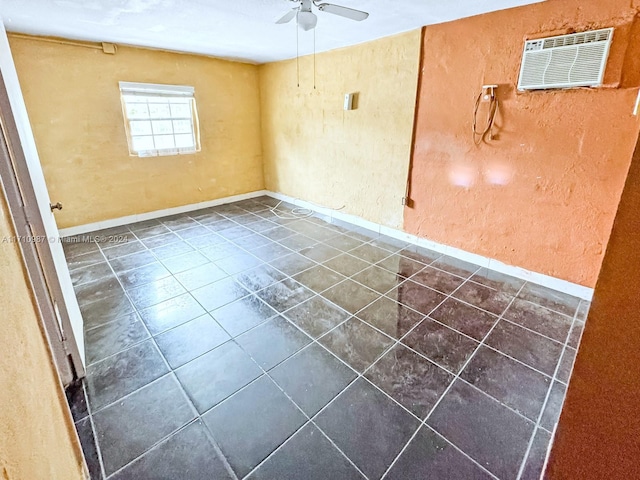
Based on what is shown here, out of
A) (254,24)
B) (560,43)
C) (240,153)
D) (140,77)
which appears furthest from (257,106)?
(560,43)

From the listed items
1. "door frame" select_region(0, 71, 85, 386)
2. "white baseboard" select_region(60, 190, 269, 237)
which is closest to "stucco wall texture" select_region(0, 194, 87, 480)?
"door frame" select_region(0, 71, 85, 386)

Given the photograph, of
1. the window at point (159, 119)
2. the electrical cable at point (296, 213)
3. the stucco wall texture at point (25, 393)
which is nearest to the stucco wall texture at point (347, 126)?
the electrical cable at point (296, 213)

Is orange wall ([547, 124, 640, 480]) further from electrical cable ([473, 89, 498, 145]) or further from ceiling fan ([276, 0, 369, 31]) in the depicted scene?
electrical cable ([473, 89, 498, 145])

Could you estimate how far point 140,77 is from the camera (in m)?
3.86

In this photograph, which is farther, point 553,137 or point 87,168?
point 87,168

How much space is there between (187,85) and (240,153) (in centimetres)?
122

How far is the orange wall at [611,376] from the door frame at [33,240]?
1.78 metres

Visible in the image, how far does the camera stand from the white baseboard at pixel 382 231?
263cm

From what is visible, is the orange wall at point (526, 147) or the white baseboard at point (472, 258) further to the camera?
the white baseboard at point (472, 258)

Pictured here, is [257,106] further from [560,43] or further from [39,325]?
[39,325]

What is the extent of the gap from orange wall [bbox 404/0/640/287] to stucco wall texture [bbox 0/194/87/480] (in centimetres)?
315

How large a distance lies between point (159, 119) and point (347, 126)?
2539 mm

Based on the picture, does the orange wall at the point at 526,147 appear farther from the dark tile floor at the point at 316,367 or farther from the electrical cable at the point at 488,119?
the dark tile floor at the point at 316,367

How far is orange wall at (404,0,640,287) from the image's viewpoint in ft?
7.03
